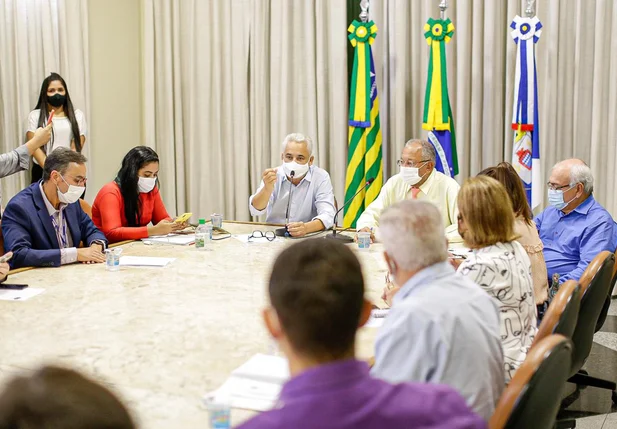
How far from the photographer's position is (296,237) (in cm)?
436

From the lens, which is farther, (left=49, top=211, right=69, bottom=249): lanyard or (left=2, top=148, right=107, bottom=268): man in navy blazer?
(left=49, top=211, right=69, bottom=249): lanyard

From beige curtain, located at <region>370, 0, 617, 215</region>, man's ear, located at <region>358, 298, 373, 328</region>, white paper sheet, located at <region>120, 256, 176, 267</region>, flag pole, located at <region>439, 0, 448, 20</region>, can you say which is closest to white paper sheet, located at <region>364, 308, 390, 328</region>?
man's ear, located at <region>358, 298, 373, 328</region>

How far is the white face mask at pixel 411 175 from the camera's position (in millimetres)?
4578

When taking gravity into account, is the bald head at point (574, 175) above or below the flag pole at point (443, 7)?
below

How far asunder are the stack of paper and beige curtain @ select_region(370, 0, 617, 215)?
4188mm

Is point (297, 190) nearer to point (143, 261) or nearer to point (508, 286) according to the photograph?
point (143, 261)

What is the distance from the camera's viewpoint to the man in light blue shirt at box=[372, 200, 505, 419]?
1701mm

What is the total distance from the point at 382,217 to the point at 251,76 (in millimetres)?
5011

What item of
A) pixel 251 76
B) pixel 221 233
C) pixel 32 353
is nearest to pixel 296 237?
pixel 221 233

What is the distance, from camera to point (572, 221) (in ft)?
13.3

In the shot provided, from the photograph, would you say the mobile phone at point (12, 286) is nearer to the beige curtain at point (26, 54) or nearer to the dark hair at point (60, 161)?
the dark hair at point (60, 161)

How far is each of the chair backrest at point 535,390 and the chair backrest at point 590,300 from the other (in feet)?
4.09

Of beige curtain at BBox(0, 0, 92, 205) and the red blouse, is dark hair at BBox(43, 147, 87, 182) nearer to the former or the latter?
the red blouse

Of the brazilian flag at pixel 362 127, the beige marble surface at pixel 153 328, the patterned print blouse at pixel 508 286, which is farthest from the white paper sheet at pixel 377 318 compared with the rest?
the brazilian flag at pixel 362 127
